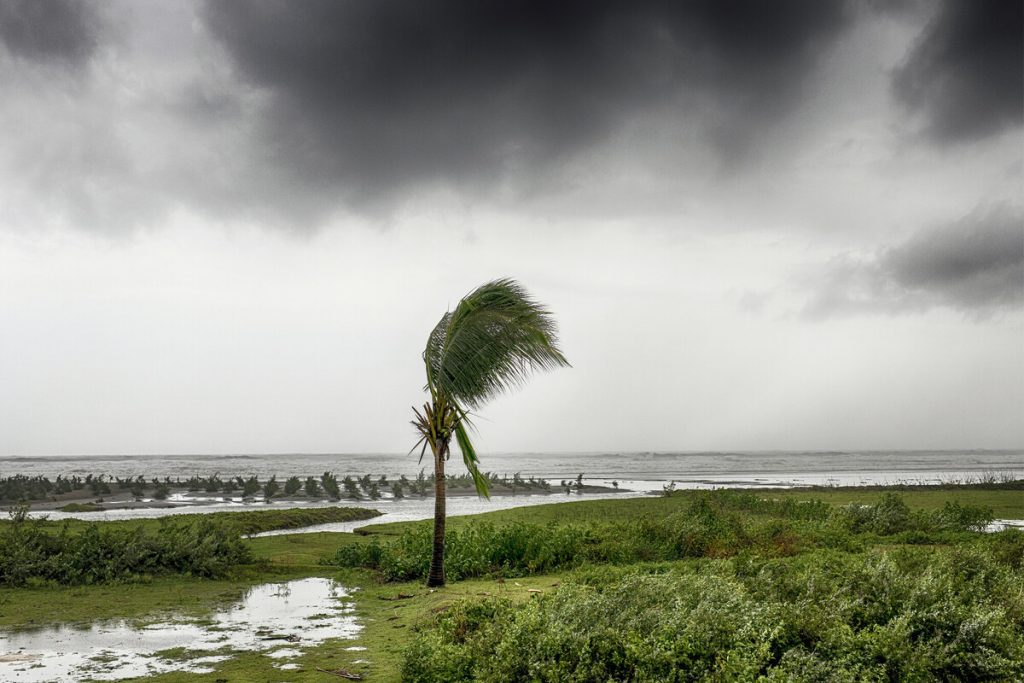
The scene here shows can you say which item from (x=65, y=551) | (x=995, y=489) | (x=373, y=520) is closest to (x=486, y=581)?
(x=65, y=551)

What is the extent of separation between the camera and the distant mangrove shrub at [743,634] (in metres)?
5.71

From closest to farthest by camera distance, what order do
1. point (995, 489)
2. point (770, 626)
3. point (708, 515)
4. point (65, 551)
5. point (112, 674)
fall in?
point (770, 626) → point (112, 674) → point (65, 551) → point (708, 515) → point (995, 489)

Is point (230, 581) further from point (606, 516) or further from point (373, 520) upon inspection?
point (373, 520)

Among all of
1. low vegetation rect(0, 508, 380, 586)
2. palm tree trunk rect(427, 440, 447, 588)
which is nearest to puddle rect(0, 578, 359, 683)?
palm tree trunk rect(427, 440, 447, 588)

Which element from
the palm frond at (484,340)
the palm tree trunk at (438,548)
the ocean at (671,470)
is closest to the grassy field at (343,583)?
the palm tree trunk at (438,548)

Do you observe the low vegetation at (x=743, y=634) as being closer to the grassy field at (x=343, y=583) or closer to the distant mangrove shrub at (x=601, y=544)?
the grassy field at (x=343, y=583)

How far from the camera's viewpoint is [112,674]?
22.8 ft

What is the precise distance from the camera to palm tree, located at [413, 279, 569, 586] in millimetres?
12648

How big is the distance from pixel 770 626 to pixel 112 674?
702 cm

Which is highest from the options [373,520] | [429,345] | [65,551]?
[429,345]

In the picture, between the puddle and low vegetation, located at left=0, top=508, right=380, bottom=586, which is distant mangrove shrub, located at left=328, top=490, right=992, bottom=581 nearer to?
low vegetation, located at left=0, top=508, right=380, bottom=586

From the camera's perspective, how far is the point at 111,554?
12.9m

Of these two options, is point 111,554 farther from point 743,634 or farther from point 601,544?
point 743,634

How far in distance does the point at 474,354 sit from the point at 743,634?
26.1 feet
